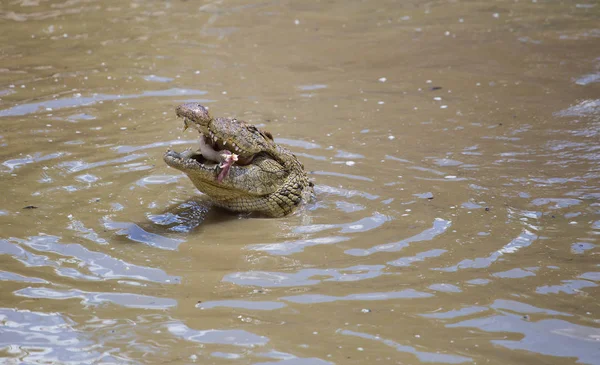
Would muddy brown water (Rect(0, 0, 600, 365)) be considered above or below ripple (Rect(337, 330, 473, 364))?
above

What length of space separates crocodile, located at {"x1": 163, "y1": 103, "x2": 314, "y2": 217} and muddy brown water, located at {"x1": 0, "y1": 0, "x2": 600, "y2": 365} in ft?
0.65

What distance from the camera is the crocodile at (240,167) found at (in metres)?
5.70

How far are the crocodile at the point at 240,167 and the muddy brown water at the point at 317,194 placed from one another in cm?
20

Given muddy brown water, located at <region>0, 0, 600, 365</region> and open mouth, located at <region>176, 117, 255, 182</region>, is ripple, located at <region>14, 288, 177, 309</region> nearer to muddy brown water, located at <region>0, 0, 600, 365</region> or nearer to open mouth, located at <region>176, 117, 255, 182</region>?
muddy brown water, located at <region>0, 0, 600, 365</region>

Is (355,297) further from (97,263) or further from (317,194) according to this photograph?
(317,194)

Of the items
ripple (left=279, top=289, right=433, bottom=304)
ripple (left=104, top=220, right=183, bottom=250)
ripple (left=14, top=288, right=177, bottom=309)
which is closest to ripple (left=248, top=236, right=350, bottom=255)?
ripple (left=104, top=220, right=183, bottom=250)

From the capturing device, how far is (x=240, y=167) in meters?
5.91

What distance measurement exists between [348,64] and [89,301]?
6765 millimetres

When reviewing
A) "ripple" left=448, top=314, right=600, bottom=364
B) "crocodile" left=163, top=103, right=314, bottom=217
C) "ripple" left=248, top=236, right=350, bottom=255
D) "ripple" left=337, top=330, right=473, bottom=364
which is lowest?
"ripple" left=448, top=314, right=600, bottom=364

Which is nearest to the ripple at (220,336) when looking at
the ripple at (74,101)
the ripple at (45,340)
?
the ripple at (45,340)

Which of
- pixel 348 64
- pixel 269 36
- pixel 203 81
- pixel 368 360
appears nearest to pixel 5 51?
pixel 203 81

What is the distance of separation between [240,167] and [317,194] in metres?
0.90

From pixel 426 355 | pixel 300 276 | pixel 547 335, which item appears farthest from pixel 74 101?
pixel 547 335

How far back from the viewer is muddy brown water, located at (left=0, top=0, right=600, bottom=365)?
4141mm
